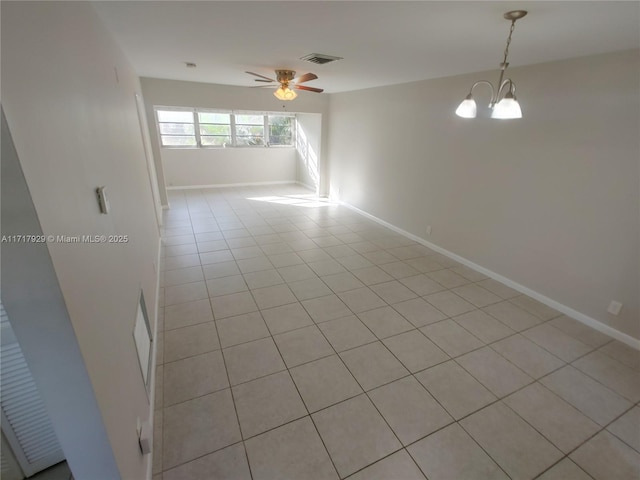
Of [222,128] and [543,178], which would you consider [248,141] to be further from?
[543,178]

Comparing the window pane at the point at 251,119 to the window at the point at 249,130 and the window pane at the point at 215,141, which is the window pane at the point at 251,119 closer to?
the window at the point at 249,130

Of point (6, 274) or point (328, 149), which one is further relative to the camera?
point (328, 149)

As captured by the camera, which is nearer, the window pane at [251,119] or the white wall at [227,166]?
the white wall at [227,166]

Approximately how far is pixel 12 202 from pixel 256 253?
11.3 ft

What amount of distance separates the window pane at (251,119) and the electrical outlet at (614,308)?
7758 mm

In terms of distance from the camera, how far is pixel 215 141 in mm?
7688

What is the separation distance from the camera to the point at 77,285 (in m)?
0.87

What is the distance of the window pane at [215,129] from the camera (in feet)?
24.5

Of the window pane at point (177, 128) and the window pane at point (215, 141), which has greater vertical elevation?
the window pane at point (177, 128)

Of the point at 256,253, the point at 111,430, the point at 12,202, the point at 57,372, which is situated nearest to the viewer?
the point at 12,202

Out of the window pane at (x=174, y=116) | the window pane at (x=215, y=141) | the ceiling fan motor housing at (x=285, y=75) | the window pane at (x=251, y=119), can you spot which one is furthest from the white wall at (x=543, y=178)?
the window pane at (x=174, y=116)

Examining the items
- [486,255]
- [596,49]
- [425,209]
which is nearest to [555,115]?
[596,49]

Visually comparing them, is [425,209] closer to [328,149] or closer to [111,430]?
[328,149]

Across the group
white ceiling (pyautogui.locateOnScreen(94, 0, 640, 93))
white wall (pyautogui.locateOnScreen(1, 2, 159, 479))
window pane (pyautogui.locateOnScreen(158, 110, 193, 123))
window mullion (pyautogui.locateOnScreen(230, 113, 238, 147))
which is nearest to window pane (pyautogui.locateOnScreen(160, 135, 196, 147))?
window pane (pyautogui.locateOnScreen(158, 110, 193, 123))
